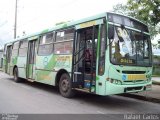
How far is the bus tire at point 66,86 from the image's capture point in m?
10.6

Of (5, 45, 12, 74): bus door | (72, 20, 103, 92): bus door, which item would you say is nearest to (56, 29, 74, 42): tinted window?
(72, 20, 103, 92): bus door

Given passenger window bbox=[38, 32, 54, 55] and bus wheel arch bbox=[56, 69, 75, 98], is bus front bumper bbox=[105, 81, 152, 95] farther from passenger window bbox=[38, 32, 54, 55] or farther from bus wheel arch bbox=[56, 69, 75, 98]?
passenger window bbox=[38, 32, 54, 55]

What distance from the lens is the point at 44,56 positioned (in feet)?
42.2

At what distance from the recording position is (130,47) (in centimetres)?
934

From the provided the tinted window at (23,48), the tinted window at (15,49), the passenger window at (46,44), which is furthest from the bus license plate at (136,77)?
the tinted window at (15,49)

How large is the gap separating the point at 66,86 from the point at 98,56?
8.08 ft

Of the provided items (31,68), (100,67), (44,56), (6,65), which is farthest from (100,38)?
(6,65)

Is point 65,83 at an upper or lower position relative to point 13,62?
lower

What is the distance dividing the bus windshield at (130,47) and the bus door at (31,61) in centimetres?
627

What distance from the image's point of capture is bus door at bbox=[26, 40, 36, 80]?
14159 mm

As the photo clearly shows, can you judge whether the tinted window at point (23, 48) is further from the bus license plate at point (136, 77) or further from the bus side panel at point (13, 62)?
the bus license plate at point (136, 77)

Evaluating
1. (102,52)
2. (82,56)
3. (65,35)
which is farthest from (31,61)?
(102,52)

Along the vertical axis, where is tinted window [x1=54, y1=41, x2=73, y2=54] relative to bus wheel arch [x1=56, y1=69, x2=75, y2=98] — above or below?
above

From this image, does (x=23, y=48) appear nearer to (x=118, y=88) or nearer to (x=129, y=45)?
(x=129, y=45)
